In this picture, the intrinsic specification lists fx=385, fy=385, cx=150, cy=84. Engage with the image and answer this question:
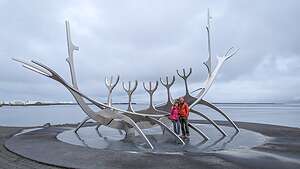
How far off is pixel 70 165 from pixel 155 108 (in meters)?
8.12

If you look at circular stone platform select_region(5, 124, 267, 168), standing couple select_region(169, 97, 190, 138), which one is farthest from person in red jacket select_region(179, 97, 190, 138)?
circular stone platform select_region(5, 124, 267, 168)

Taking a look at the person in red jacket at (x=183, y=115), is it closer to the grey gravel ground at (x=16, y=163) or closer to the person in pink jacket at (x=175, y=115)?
the person in pink jacket at (x=175, y=115)

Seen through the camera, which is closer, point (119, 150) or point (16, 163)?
point (16, 163)

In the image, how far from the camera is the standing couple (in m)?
16.4

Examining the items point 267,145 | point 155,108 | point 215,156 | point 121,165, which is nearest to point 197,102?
point 155,108

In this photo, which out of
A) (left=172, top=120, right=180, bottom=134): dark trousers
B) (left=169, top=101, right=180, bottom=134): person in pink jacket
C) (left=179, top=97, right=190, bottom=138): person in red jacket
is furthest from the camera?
(left=172, top=120, right=180, bottom=134): dark trousers

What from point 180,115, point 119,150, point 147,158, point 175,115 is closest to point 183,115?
point 180,115

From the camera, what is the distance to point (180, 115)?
54.5 ft

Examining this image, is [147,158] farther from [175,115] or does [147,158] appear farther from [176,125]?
[176,125]

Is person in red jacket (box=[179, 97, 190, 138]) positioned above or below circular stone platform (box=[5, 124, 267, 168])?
above

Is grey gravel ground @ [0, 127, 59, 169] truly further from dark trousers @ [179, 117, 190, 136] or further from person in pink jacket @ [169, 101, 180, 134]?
dark trousers @ [179, 117, 190, 136]

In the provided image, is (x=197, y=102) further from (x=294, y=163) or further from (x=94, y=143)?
(x=294, y=163)

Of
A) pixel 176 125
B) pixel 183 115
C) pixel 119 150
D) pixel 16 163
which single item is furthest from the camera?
pixel 176 125

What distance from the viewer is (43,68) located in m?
14.1
